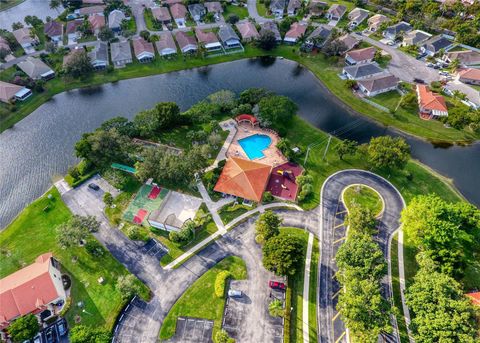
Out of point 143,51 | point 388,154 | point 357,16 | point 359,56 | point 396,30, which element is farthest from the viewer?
point 357,16

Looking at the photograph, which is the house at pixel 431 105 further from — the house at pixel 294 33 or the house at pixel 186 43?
the house at pixel 186 43

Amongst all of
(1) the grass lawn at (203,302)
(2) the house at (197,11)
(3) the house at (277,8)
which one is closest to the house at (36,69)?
(2) the house at (197,11)

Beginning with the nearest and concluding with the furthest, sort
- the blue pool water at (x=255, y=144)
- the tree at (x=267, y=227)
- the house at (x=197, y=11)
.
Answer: the tree at (x=267, y=227) < the blue pool water at (x=255, y=144) < the house at (x=197, y=11)

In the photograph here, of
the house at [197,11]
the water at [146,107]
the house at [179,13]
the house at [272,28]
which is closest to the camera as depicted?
the water at [146,107]

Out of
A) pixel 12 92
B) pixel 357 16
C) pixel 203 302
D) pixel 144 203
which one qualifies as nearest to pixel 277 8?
pixel 357 16

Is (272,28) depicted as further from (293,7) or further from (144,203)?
(144,203)

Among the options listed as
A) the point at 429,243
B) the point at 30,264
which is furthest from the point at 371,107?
the point at 30,264

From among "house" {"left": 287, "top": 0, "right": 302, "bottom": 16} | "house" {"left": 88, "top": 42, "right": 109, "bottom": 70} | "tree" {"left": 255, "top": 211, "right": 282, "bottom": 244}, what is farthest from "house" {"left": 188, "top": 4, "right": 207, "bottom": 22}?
"tree" {"left": 255, "top": 211, "right": 282, "bottom": 244}
